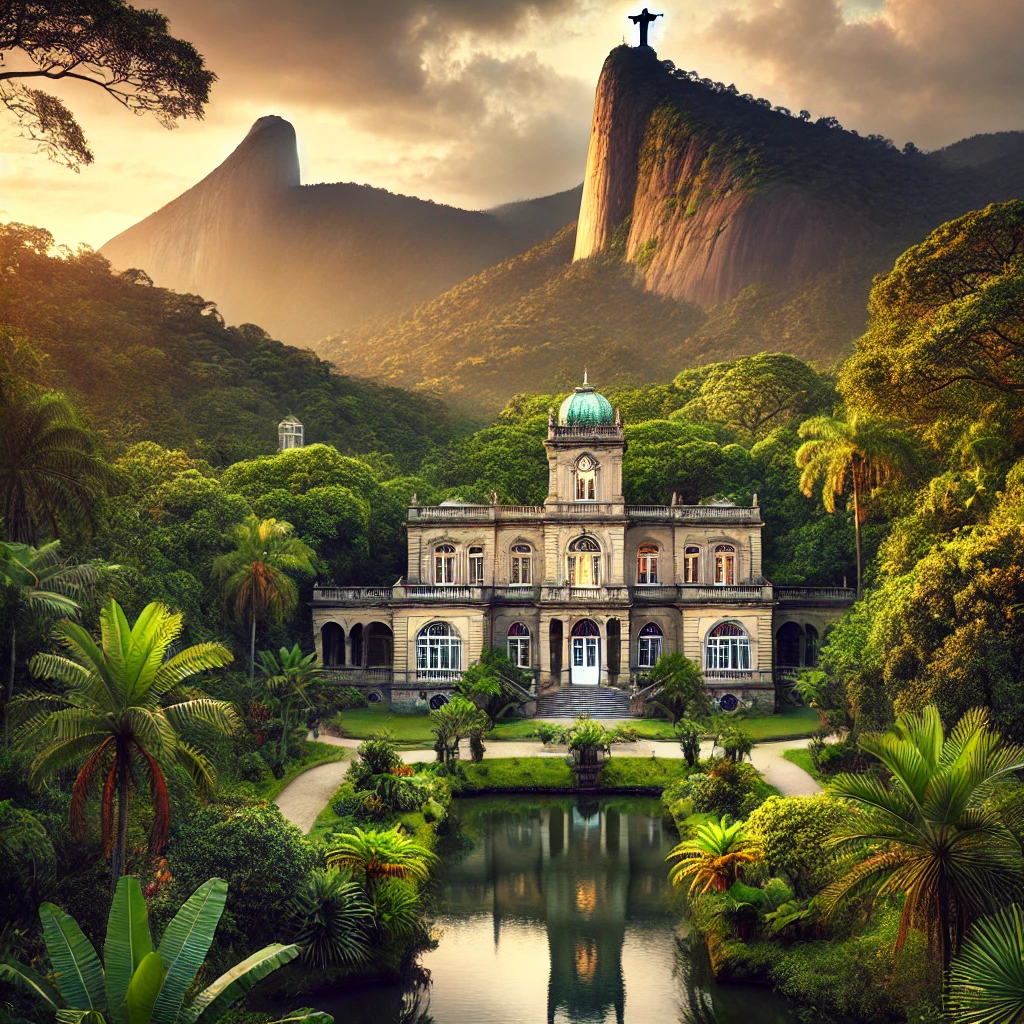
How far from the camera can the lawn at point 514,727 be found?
133ft

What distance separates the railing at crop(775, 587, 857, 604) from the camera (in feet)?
164

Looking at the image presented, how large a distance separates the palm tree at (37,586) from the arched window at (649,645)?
28343 millimetres

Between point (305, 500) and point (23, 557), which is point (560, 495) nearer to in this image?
point (305, 500)

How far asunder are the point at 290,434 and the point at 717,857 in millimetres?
45495

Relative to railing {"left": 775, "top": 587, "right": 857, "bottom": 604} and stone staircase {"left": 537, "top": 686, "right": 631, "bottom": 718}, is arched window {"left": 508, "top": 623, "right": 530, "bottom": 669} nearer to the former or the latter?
stone staircase {"left": 537, "top": 686, "right": 631, "bottom": 718}

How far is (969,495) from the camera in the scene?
1303 inches

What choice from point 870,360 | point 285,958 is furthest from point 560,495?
point 285,958

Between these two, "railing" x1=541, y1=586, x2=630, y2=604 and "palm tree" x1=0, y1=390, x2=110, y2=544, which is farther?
"railing" x1=541, y1=586, x2=630, y2=604

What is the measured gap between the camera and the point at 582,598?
4819cm

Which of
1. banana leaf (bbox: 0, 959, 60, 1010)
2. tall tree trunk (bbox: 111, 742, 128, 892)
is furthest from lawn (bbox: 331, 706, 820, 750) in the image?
banana leaf (bbox: 0, 959, 60, 1010)

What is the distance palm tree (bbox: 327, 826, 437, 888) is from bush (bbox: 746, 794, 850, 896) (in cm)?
688

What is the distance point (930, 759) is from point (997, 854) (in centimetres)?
151

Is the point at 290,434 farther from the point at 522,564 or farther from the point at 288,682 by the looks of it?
the point at 288,682

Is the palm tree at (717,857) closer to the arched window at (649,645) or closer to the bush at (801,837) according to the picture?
the bush at (801,837)
